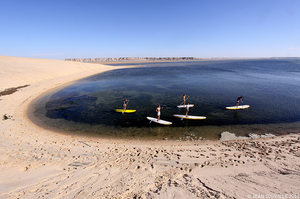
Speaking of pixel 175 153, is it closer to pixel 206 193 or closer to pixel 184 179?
pixel 184 179

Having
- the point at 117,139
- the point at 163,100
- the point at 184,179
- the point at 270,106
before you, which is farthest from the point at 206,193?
the point at 270,106

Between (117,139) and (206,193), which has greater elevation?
(206,193)

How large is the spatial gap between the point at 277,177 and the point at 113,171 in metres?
7.46

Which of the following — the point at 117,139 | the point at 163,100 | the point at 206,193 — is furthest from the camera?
the point at 163,100

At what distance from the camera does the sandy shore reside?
17.7 feet

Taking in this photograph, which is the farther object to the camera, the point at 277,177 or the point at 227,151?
the point at 227,151

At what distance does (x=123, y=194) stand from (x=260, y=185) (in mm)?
5520

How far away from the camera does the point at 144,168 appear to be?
279 inches

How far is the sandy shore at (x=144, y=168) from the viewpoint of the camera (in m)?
5.39

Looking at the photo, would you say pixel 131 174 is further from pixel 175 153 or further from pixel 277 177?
pixel 277 177

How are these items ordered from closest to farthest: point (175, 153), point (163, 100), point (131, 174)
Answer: point (131, 174)
point (175, 153)
point (163, 100)

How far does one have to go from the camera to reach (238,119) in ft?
49.4

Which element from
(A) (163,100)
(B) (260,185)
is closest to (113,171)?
(B) (260,185)

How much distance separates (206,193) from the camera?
521cm
